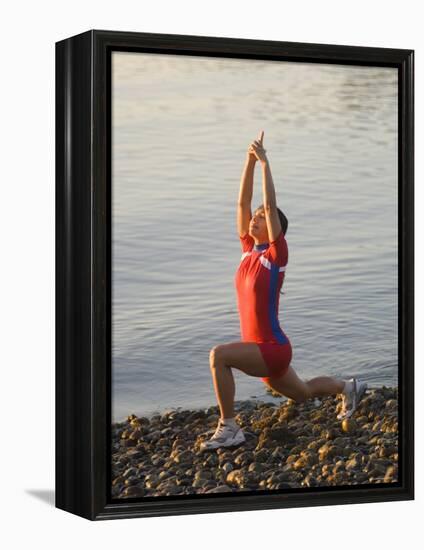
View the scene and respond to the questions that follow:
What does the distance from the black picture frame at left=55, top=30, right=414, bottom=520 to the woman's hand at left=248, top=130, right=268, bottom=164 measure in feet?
1.40

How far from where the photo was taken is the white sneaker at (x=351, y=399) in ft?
30.7

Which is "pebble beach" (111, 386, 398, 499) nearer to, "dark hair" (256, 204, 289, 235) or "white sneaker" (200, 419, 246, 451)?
"white sneaker" (200, 419, 246, 451)

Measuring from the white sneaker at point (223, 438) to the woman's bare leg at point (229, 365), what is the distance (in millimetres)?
64

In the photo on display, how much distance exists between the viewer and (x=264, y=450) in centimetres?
912

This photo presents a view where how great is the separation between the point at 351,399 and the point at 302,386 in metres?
0.31

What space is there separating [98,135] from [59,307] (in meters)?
0.92

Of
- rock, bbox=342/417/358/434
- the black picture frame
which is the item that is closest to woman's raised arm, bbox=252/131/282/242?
the black picture frame

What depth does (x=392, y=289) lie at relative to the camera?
Result: 31.0ft

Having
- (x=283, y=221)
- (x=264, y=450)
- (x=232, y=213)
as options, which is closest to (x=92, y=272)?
(x=232, y=213)

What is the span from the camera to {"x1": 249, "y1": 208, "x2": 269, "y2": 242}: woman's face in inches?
357

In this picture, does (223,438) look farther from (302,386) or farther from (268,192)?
(268,192)

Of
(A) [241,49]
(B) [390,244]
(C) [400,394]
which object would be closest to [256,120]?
(A) [241,49]

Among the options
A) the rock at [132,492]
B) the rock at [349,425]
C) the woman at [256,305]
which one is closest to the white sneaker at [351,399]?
the rock at [349,425]

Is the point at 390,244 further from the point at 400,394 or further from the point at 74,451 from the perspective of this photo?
the point at 74,451
